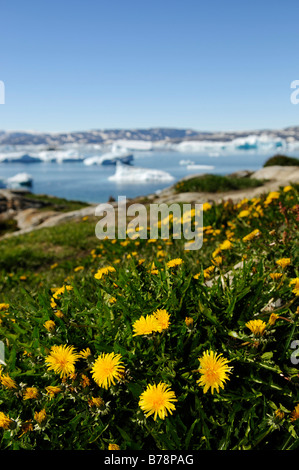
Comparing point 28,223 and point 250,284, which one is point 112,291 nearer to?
point 250,284

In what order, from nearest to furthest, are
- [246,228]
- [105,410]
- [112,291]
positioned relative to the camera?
[105,410]
[112,291]
[246,228]

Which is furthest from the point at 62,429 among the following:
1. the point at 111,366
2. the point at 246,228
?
the point at 246,228

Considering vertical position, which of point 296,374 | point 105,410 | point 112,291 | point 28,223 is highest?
point 112,291

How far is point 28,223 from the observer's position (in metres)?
24.0

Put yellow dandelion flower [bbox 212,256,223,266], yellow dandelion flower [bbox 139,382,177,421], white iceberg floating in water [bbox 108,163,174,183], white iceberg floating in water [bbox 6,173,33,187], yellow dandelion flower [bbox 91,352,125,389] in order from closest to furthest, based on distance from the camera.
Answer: yellow dandelion flower [bbox 139,382,177,421], yellow dandelion flower [bbox 91,352,125,389], yellow dandelion flower [bbox 212,256,223,266], white iceberg floating in water [bbox 108,163,174,183], white iceberg floating in water [bbox 6,173,33,187]

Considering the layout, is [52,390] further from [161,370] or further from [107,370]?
A: [161,370]

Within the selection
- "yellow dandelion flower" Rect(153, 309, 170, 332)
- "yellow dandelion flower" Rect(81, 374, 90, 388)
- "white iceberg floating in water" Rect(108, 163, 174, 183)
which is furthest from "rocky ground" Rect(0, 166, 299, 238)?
"white iceberg floating in water" Rect(108, 163, 174, 183)

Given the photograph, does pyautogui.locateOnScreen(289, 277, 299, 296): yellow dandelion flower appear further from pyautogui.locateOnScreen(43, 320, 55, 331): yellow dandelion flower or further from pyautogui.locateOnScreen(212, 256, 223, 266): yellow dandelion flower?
pyautogui.locateOnScreen(43, 320, 55, 331): yellow dandelion flower

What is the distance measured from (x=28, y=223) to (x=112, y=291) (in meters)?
23.0

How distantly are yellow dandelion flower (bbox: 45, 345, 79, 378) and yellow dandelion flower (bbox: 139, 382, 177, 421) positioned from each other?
0.48 metres

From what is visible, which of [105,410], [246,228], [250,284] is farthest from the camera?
[246,228]

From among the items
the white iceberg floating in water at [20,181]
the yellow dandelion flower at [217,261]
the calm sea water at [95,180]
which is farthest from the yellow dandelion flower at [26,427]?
the white iceberg floating in water at [20,181]

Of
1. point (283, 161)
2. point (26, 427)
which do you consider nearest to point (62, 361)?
point (26, 427)

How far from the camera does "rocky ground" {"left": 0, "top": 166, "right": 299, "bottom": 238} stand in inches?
596
